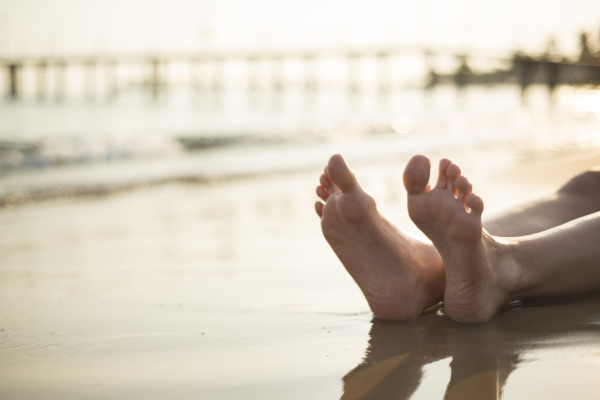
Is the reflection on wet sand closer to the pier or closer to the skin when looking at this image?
the skin

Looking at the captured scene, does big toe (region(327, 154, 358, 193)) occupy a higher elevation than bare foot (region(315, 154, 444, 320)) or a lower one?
higher

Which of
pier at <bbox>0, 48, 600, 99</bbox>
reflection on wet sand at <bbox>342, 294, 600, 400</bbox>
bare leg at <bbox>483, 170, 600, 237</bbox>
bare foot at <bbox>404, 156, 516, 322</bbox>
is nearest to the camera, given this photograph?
reflection on wet sand at <bbox>342, 294, 600, 400</bbox>

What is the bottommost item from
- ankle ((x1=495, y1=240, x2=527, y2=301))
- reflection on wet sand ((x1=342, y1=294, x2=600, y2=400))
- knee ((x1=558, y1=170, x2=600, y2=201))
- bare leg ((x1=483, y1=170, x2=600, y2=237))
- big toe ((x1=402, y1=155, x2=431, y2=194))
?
reflection on wet sand ((x1=342, y1=294, x2=600, y2=400))

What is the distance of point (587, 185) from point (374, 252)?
1.94ft

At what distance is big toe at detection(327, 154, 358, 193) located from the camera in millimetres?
1129

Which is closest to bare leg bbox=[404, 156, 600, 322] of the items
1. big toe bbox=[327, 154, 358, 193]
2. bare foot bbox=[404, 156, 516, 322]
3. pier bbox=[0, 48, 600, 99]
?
bare foot bbox=[404, 156, 516, 322]

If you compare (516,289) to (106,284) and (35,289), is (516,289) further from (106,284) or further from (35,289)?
(35,289)

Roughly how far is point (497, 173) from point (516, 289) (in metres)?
2.79

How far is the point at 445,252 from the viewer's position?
43.4 inches

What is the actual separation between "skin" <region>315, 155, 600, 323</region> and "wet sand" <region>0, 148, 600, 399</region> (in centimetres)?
4

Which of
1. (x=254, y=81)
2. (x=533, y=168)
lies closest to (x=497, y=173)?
(x=533, y=168)

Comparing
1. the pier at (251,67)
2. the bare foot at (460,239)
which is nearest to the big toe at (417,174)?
the bare foot at (460,239)

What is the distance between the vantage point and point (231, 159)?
5.52 meters

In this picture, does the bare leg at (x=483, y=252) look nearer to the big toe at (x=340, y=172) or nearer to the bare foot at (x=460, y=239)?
the bare foot at (x=460, y=239)
